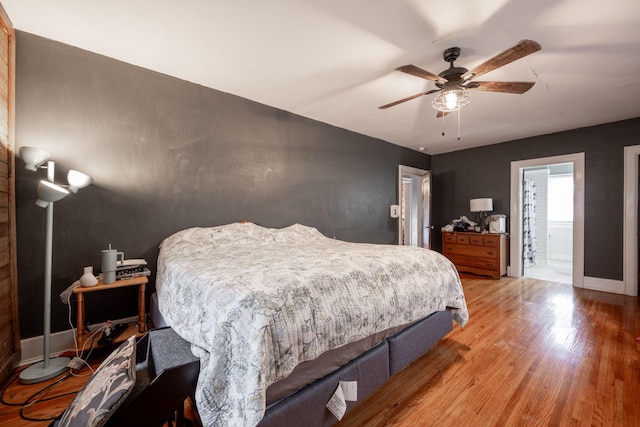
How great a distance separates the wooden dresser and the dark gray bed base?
3082 millimetres

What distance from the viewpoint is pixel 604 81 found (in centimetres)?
266

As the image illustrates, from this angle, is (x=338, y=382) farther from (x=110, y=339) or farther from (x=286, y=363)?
(x=110, y=339)

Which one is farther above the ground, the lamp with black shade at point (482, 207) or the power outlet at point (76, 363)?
the lamp with black shade at point (482, 207)

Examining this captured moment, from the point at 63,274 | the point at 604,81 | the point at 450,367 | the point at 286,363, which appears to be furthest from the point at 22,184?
the point at 604,81

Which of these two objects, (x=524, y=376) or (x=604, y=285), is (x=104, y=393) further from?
(x=604, y=285)

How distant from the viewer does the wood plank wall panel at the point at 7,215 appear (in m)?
1.77

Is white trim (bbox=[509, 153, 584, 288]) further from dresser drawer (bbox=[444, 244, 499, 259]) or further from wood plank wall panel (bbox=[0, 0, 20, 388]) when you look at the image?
wood plank wall panel (bbox=[0, 0, 20, 388])

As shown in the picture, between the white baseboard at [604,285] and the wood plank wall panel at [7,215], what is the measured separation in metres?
6.45

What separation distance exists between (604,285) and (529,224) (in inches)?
83.3

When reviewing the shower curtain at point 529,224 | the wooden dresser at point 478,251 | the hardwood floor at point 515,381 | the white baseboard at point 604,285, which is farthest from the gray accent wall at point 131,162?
the shower curtain at point 529,224

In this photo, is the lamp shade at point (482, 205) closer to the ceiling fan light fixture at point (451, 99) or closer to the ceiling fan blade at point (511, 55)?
the ceiling fan light fixture at point (451, 99)

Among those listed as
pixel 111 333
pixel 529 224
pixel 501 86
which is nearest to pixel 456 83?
pixel 501 86

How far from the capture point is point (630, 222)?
366cm

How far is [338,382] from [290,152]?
2809 mm
